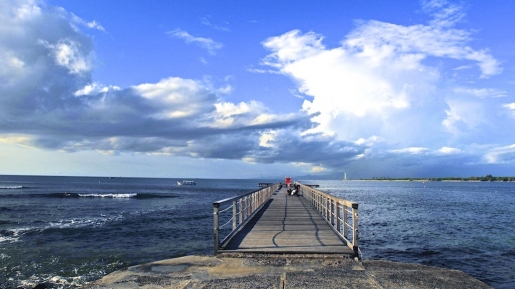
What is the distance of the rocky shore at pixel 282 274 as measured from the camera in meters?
5.68

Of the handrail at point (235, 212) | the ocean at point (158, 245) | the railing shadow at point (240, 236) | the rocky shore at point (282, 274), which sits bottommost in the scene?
the ocean at point (158, 245)

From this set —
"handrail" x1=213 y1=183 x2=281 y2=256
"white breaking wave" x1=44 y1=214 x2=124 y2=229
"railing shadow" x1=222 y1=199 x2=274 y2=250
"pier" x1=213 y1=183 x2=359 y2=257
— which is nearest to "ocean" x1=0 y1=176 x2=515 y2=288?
"white breaking wave" x1=44 y1=214 x2=124 y2=229

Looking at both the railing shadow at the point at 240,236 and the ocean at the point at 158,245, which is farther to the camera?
the ocean at the point at 158,245

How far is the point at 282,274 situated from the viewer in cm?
619

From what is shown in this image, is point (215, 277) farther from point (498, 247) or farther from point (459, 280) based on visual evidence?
point (498, 247)

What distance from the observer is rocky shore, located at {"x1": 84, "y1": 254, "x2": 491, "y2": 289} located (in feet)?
18.6

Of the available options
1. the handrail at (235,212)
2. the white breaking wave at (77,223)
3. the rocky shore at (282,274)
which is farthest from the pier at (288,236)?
the white breaking wave at (77,223)

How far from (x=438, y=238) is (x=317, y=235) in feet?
38.2

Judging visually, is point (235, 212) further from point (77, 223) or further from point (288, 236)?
point (77, 223)

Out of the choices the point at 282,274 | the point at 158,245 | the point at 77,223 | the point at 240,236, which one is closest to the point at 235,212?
the point at 240,236

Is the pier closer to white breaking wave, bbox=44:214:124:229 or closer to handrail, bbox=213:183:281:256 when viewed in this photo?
handrail, bbox=213:183:281:256

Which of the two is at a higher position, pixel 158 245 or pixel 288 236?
pixel 288 236

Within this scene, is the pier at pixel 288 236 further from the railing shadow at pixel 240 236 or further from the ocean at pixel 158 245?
the ocean at pixel 158 245

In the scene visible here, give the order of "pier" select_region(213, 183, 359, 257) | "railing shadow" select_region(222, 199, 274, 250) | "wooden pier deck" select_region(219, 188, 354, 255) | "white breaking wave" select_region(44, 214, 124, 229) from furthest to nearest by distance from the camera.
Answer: "white breaking wave" select_region(44, 214, 124, 229)
"railing shadow" select_region(222, 199, 274, 250)
"wooden pier deck" select_region(219, 188, 354, 255)
"pier" select_region(213, 183, 359, 257)
